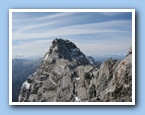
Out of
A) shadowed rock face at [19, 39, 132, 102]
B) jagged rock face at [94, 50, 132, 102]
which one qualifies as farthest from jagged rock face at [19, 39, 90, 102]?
jagged rock face at [94, 50, 132, 102]

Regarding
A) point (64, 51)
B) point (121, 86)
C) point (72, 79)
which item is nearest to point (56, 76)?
point (72, 79)

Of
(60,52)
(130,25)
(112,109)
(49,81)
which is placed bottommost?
(112,109)

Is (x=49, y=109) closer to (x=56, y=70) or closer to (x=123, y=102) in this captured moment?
(x=56, y=70)

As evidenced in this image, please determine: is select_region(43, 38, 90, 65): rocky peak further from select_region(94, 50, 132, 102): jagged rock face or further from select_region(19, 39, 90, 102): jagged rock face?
select_region(94, 50, 132, 102): jagged rock face

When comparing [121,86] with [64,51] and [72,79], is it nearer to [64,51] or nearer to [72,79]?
[72,79]

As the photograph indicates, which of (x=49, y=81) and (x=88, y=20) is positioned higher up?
(x=88, y=20)

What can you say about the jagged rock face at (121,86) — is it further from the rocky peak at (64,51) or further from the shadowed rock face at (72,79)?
the rocky peak at (64,51)

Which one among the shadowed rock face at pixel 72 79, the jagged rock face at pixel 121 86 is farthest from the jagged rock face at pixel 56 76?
the jagged rock face at pixel 121 86
